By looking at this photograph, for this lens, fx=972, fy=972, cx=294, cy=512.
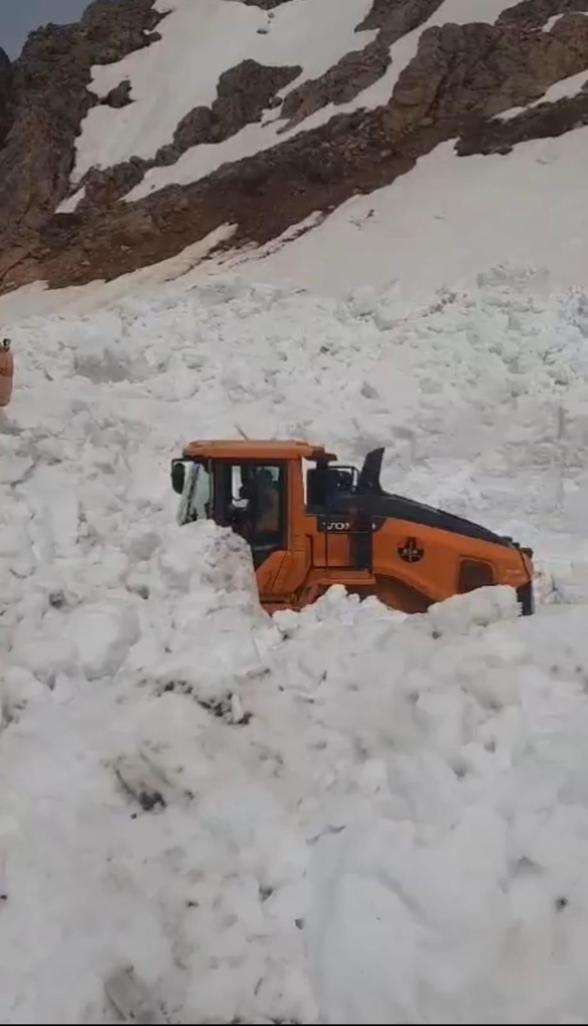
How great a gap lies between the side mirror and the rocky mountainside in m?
19.4

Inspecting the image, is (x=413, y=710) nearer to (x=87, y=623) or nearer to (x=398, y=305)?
(x=87, y=623)

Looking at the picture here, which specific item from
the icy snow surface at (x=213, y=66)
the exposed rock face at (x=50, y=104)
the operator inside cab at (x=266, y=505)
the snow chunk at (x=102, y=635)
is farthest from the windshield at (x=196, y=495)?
the exposed rock face at (x=50, y=104)

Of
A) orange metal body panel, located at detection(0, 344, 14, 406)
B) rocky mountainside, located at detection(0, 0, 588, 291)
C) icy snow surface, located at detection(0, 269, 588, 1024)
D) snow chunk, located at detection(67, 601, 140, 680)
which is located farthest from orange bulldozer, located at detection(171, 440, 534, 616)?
rocky mountainside, located at detection(0, 0, 588, 291)

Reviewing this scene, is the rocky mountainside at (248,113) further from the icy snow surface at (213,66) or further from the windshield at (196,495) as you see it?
the windshield at (196,495)

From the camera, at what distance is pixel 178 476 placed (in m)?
6.99

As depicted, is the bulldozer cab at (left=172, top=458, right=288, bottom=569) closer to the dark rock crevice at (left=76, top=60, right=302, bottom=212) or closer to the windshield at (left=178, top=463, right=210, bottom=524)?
the windshield at (left=178, top=463, right=210, bottom=524)

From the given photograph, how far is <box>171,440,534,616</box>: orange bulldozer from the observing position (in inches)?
274

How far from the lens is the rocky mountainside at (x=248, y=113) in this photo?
26.6 m

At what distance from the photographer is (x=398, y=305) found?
16.7m

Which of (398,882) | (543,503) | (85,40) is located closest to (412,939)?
(398,882)

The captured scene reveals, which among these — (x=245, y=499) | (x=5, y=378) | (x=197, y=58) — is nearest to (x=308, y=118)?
(x=197, y=58)

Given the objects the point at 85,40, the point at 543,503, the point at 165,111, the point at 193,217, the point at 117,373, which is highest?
the point at 85,40

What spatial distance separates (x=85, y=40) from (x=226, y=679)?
37.6m

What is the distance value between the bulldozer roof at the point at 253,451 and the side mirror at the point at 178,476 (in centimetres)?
11
